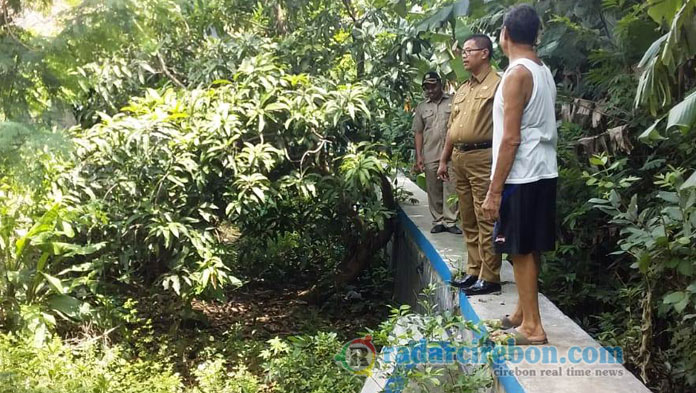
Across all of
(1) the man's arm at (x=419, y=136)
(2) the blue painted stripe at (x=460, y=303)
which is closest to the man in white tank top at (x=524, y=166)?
(2) the blue painted stripe at (x=460, y=303)

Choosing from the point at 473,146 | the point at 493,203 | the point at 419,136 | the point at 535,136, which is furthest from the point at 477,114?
the point at 419,136

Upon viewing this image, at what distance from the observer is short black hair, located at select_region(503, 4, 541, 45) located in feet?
9.74

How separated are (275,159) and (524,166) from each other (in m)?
3.07

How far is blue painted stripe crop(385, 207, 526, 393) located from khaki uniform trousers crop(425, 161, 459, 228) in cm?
22

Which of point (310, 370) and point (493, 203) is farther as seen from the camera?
point (310, 370)

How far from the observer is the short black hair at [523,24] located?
9.74 ft

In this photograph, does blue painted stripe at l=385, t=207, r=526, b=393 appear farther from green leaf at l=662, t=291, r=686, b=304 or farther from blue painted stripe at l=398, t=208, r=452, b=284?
green leaf at l=662, t=291, r=686, b=304

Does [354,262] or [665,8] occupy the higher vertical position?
[665,8]

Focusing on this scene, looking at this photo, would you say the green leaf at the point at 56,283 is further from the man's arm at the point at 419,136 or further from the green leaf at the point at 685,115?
the green leaf at the point at 685,115

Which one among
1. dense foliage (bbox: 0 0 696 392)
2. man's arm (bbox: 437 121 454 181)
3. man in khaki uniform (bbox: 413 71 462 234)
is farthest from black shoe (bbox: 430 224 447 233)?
man's arm (bbox: 437 121 454 181)

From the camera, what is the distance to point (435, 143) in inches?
234

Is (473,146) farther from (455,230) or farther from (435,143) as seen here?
(435,143)

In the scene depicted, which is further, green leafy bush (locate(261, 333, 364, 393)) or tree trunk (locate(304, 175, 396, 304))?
tree trunk (locate(304, 175, 396, 304))

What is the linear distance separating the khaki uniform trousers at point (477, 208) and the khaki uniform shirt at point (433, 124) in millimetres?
1789
